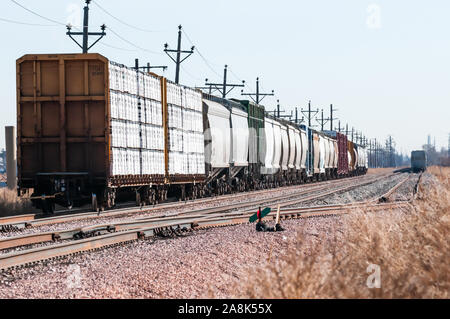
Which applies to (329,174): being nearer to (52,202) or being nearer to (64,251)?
(52,202)

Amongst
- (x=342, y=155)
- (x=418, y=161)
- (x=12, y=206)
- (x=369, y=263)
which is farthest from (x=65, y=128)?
(x=418, y=161)

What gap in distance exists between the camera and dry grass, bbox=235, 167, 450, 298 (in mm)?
5039

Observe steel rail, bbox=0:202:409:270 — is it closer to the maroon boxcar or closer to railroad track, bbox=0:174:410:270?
railroad track, bbox=0:174:410:270

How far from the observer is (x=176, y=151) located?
69.7ft

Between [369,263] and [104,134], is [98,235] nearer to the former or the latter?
[104,134]

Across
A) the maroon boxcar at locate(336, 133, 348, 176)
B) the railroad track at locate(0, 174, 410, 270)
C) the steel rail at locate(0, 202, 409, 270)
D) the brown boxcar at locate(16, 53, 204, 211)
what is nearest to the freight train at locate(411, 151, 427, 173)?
the maroon boxcar at locate(336, 133, 348, 176)

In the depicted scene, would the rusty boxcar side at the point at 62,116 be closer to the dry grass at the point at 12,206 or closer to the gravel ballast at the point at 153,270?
the dry grass at the point at 12,206

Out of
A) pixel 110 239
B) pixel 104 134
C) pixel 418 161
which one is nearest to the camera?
pixel 110 239

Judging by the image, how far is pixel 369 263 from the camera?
6.68 meters

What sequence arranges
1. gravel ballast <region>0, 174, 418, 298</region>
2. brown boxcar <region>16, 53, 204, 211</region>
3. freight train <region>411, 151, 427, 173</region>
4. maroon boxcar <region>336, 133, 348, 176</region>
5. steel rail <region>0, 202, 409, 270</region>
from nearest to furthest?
gravel ballast <region>0, 174, 418, 298</region>, steel rail <region>0, 202, 409, 270</region>, brown boxcar <region>16, 53, 204, 211</region>, maroon boxcar <region>336, 133, 348, 176</region>, freight train <region>411, 151, 427, 173</region>

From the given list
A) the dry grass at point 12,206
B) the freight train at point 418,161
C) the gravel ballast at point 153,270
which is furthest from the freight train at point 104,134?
the freight train at point 418,161

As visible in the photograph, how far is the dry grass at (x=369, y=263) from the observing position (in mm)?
5039

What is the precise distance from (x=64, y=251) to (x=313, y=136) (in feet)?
123
